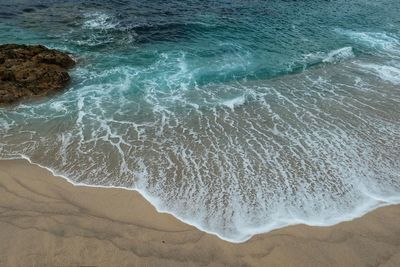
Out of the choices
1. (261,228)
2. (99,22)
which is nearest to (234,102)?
(261,228)

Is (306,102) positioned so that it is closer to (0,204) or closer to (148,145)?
(148,145)

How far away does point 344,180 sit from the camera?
10672 millimetres

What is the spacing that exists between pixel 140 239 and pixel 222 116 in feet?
22.4

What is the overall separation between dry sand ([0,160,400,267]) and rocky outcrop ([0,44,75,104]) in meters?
6.41


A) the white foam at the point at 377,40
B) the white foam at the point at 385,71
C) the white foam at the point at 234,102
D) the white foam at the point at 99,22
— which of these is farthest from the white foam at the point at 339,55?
the white foam at the point at 99,22

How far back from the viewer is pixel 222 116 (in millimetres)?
14016

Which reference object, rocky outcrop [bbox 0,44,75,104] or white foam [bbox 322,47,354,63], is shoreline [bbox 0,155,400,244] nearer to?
rocky outcrop [bbox 0,44,75,104]

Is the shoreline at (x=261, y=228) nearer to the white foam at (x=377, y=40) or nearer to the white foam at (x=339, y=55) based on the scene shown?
the white foam at (x=339, y=55)

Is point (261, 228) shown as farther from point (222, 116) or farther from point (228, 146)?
point (222, 116)

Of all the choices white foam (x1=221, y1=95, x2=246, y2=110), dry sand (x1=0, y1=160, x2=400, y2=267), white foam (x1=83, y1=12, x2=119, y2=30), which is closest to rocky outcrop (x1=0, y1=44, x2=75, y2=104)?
white foam (x1=83, y1=12, x2=119, y2=30)

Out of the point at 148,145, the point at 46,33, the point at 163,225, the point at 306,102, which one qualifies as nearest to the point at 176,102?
the point at 148,145

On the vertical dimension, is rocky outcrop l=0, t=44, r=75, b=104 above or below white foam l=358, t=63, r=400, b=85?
below

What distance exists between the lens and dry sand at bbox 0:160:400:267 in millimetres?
8031

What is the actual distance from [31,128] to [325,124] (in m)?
11.1
